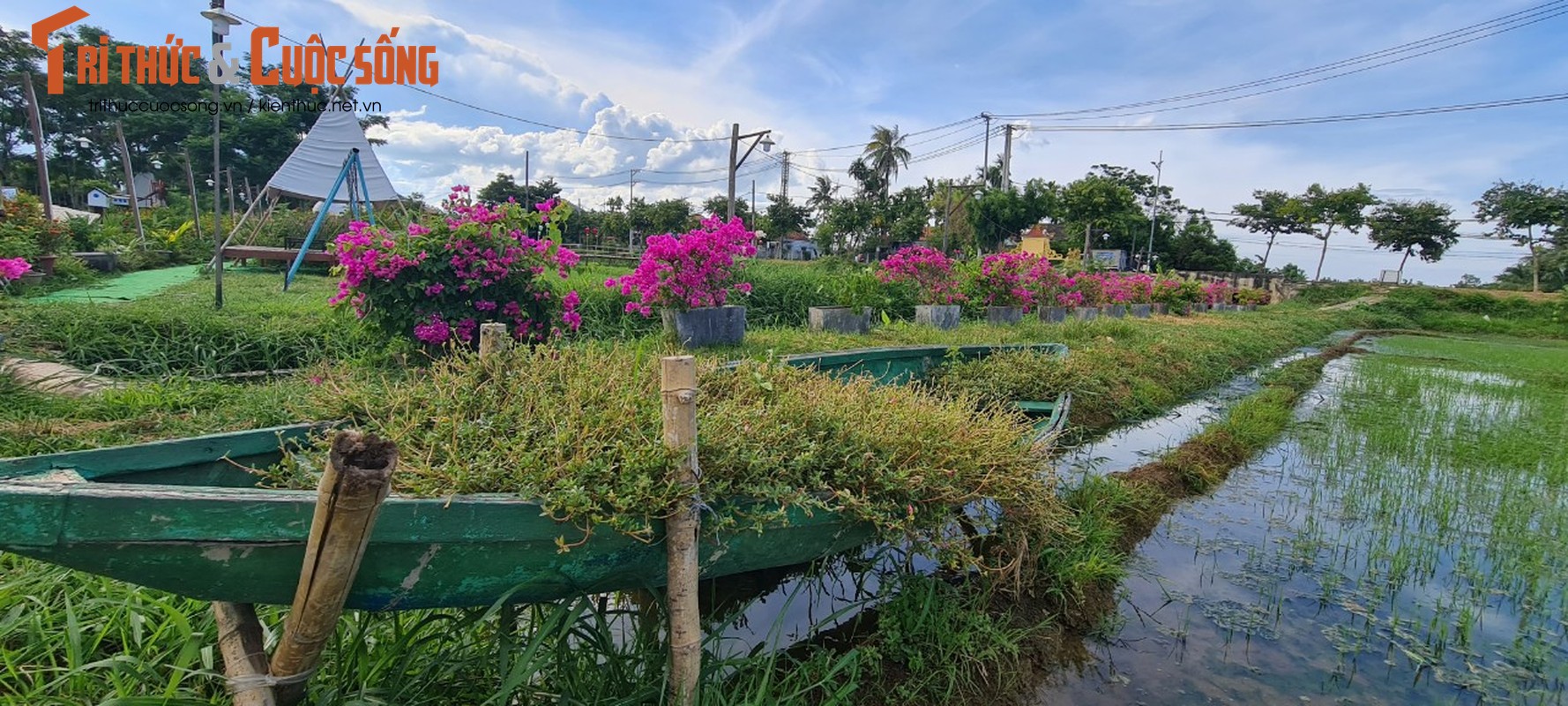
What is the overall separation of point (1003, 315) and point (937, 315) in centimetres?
157

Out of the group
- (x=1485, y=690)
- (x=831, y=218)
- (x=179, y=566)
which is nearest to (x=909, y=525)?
(x=179, y=566)

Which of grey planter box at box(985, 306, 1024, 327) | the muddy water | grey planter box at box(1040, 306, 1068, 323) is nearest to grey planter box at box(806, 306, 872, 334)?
grey planter box at box(985, 306, 1024, 327)

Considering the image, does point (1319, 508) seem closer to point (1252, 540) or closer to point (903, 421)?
point (1252, 540)

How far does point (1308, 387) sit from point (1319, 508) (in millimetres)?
5914

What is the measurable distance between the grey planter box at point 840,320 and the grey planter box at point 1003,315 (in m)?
2.64

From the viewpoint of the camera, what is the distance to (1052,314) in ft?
36.1

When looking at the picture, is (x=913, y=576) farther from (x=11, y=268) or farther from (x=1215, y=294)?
(x=1215, y=294)

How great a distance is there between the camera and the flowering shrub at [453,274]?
427 cm

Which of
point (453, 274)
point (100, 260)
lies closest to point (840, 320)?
point (453, 274)

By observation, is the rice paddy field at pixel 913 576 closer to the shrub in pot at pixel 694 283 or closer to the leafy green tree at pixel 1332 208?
the shrub in pot at pixel 694 283

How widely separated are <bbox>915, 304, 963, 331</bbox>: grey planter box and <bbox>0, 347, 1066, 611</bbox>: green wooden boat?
7010mm

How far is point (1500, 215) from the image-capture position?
103ft

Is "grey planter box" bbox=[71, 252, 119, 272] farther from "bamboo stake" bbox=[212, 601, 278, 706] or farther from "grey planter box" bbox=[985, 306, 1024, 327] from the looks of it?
"grey planter box" bbox=[985, 306, 1024, 327]

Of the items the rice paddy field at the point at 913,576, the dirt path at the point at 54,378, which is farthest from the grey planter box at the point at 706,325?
the dirt path at the point at 54,378
